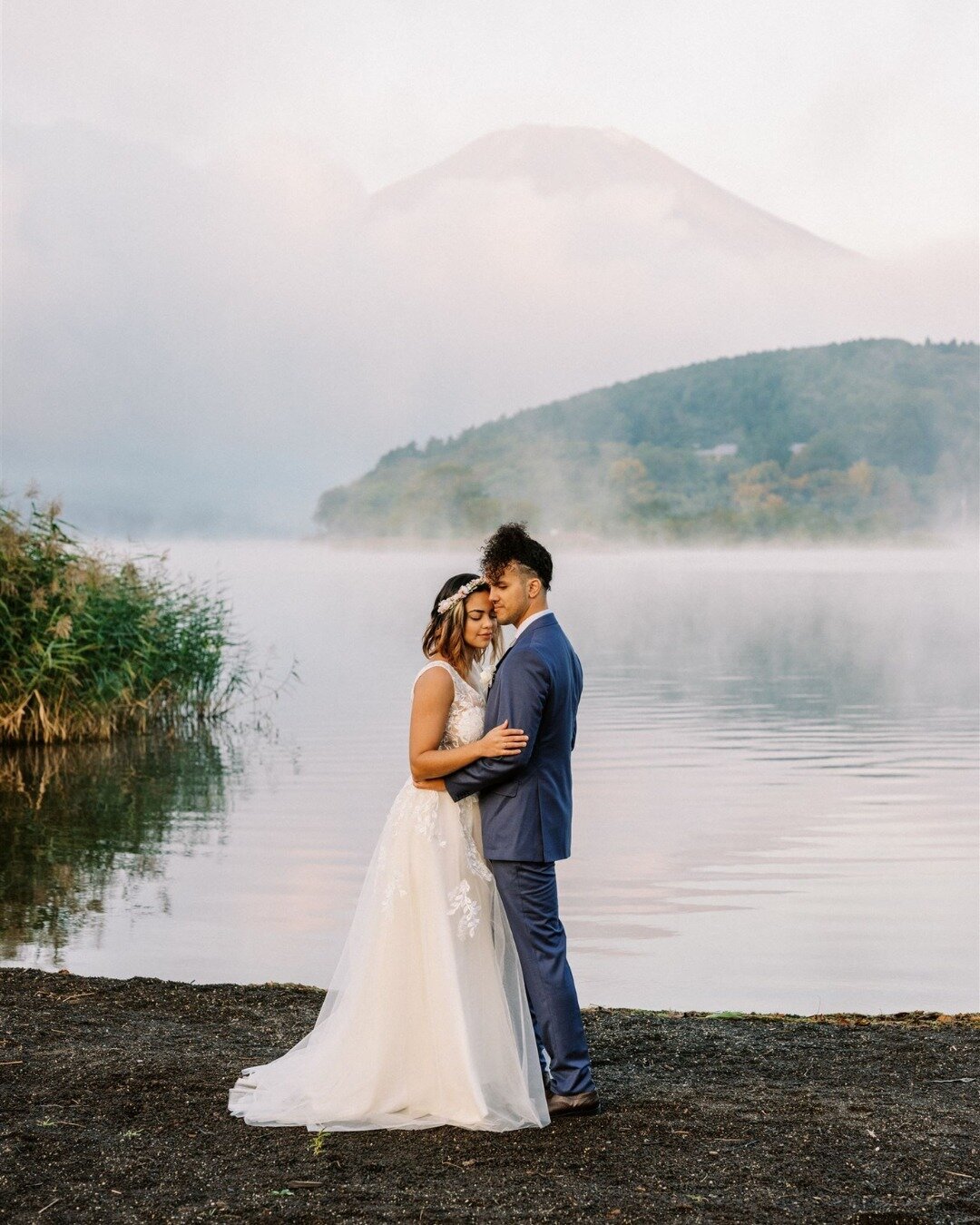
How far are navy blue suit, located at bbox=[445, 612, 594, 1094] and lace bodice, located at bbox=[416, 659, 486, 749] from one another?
0.30 ft

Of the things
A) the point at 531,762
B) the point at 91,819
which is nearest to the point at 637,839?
the point at 91,819

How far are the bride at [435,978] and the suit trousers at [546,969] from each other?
96mm

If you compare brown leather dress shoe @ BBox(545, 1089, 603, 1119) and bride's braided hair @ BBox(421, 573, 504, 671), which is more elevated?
bride's braided hair @ BBox(421, 573, 504, 671)

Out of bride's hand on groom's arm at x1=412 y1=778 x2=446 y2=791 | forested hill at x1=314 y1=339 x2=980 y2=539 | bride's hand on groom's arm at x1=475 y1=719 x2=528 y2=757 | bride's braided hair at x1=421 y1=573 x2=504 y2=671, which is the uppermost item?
forested hill at x1=314 y1=339 x2=980 y2=539

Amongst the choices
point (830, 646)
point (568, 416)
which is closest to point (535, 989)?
point (830, 646)

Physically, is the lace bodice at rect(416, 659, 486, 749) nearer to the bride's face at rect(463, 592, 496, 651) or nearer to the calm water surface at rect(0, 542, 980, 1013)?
the bride's face at rect(463, 592, 496, 651)

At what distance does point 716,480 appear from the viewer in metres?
138

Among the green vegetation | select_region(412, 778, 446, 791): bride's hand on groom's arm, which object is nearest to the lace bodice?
select_region(412, 778, 446, 791): bride's hand on groom's arm

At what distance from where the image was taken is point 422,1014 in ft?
18.1

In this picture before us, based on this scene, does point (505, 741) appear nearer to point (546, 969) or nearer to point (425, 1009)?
point (546, 969)

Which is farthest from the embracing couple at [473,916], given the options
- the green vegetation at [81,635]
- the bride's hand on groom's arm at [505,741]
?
the green vegetation at [81,635]

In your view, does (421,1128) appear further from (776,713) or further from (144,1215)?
(776,713)

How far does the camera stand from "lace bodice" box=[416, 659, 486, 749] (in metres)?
5.53

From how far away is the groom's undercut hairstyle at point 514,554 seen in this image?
5.35m
